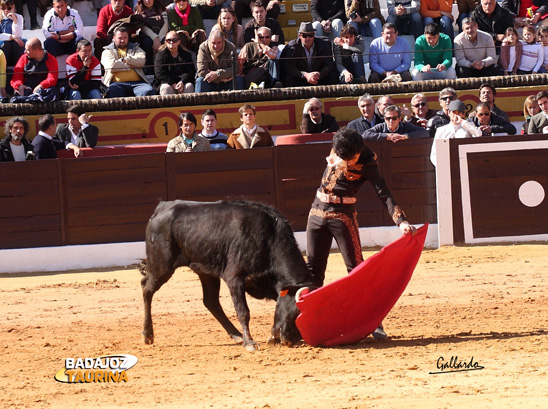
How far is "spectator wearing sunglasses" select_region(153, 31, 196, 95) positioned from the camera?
1074 centimetres

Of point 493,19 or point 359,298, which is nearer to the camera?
point 359,298

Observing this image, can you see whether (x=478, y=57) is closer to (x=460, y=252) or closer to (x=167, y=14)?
(x=460, y=252)

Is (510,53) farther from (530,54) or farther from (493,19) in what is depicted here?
(493,19)

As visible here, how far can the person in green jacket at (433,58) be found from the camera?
11125mm

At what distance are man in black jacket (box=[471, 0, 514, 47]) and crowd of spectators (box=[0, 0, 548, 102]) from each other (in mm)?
12

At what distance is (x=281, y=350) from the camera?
5.65 meters

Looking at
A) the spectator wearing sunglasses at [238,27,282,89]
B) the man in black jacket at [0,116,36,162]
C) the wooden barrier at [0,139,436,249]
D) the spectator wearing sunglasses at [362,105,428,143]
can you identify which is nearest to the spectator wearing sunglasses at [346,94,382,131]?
the spectator wearing sunglasses at [362,105,428,143]

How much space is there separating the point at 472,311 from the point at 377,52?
16.2 feet

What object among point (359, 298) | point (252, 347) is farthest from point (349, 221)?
point (252, 347)

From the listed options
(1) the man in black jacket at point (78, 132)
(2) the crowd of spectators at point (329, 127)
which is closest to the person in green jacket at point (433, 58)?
(2) the crowd of spectators at point (329, 127)

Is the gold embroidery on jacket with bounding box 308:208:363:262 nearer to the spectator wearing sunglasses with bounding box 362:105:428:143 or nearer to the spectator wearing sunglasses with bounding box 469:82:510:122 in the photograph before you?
the spectator wearing sunglasses with bounding box 362:105:428:143

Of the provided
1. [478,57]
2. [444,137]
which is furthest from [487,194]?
[478,57]

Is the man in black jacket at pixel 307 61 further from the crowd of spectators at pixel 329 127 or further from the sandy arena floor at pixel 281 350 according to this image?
the sandy arena floor at pixel 281 350

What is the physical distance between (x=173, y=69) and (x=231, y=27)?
33.3 inches
